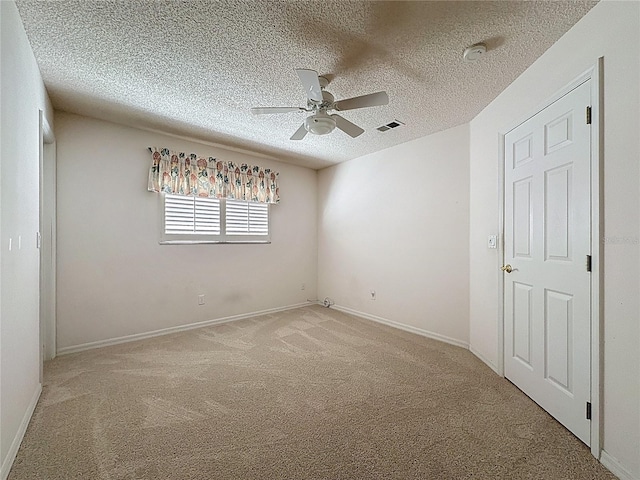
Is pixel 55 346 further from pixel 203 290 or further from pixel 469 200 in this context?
pixel 469 200

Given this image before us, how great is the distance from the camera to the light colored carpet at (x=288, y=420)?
1563mm

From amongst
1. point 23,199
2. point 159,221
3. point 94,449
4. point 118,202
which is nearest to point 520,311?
point 94,449

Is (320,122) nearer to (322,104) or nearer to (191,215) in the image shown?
(322,104)

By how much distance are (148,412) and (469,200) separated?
3.58 meters

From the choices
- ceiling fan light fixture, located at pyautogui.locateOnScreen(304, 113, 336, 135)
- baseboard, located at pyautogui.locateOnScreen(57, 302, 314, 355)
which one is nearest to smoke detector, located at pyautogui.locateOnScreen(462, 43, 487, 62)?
ceiling fan light fixture, located at pyautogui.locateOnScreen(304, 113, 336, 135)

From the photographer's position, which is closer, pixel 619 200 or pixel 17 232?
pixel 619 200

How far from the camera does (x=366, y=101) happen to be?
7.22ft

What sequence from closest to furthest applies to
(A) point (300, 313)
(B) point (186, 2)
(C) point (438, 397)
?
1. (B) point (186, 2)
2. (C) point (438, 397)
3. (A) point (300, 313)

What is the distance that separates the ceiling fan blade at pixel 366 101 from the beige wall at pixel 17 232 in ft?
6.43

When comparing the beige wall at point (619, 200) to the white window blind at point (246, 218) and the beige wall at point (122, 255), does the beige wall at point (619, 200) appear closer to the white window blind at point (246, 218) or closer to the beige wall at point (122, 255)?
the white window blind at point (246, 218)

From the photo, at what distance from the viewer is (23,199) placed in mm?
1885

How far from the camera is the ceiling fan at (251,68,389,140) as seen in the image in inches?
79.7

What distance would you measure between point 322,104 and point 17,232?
2.22 m

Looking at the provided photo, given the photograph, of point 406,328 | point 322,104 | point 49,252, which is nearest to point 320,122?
point 322,104
